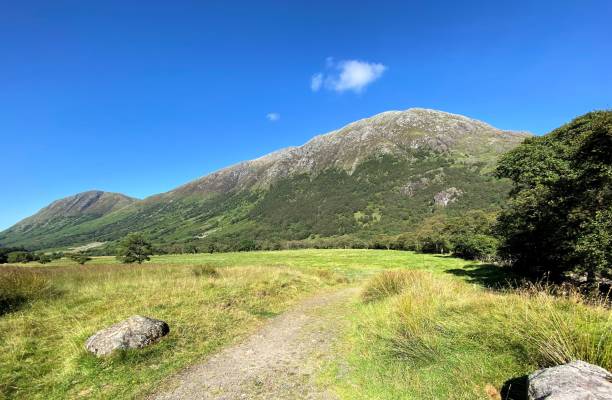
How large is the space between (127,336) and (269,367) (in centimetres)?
411

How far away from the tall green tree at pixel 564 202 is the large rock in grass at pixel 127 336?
66.0 feet

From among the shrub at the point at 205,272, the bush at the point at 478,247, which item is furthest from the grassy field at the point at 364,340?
the bush at the point at 478,247

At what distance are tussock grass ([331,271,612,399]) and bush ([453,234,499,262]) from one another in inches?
1519

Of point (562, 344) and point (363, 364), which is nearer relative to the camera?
point (562, 344)

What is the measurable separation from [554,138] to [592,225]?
Answer: 13.3 meters

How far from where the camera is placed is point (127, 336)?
8.16 metres

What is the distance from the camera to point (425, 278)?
13688 millimetres

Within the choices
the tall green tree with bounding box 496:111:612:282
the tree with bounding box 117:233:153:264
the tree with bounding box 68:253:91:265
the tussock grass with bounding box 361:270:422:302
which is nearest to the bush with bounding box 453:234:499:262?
the tall green tree with bounding box 496:111:612:282

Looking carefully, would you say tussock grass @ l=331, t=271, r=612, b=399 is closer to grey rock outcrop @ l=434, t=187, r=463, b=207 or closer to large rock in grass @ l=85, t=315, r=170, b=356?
large rock in grass @ l=85, t=315, r=170, b=356

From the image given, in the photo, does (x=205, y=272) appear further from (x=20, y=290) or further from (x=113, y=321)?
(x=113, y=321)

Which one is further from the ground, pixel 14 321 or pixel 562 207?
pixel 562 207

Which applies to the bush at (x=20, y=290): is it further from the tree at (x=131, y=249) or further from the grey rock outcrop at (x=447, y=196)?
the grey rock outcrop at (x=447, y=196)

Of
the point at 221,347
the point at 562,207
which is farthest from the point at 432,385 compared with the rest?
the point at 562,207

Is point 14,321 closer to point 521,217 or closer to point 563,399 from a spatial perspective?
point 563,399
